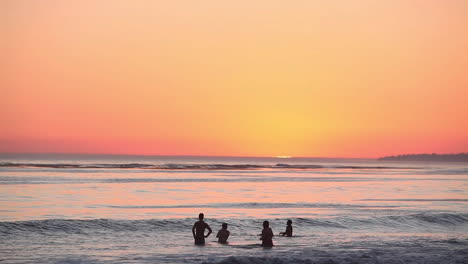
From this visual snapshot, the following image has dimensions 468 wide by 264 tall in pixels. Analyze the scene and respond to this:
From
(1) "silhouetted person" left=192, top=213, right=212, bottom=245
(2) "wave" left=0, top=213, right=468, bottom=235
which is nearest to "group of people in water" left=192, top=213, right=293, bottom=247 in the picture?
(1) "silhouetted person" left=192, top=213, right=212, bottom=245

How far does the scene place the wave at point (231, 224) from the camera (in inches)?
1235

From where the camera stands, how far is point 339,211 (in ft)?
140

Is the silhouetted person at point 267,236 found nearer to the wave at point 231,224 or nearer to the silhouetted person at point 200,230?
the silhouetted person at point 200,230

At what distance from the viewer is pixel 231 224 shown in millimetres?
34781

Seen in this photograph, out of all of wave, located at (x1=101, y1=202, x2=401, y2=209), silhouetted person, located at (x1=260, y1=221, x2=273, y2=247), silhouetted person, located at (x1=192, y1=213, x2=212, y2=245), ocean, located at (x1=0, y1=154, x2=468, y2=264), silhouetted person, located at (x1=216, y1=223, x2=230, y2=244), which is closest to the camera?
ocean, located at (x1=0, y1=154, x2=468, y2=264)

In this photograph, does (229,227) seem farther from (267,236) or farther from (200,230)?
(267,236)

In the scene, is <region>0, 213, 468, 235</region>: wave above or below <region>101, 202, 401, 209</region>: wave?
below

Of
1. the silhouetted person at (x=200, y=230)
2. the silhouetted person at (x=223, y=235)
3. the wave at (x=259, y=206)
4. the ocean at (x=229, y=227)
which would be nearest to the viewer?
the ocean at (x=229, y=227)

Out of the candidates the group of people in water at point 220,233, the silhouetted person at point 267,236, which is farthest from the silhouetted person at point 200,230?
the silhouetted person at point 267,236

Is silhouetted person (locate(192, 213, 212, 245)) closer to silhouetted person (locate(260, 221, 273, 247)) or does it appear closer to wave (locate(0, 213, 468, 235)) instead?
silhouetted person (locate(260, 221, 273, 247))

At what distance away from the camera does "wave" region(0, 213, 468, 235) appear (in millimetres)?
31375

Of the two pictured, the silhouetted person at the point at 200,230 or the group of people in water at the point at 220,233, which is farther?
the silhouetted person at the point at 200,230

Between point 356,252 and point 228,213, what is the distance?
656 inches

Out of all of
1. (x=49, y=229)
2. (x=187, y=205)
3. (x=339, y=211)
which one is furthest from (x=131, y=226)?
(x=339, y=211)
